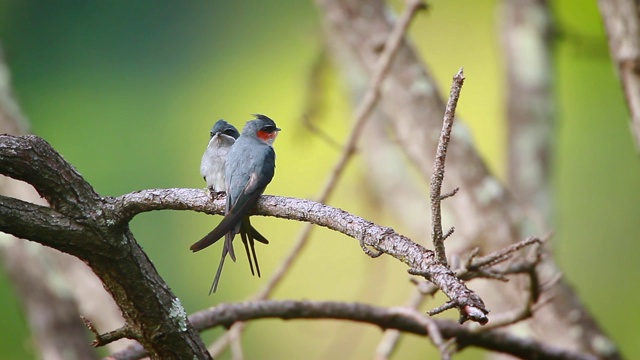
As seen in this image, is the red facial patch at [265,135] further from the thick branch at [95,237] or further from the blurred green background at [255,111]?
the blurred green background at [255,111]

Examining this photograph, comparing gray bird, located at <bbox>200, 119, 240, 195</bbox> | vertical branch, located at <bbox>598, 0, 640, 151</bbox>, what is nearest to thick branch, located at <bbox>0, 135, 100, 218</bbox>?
gray bird, located at <bbox>200, 119, 240, 195</bbox>

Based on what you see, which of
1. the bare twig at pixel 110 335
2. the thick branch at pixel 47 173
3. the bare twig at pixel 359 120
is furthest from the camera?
the bare twig at pixel 359 120

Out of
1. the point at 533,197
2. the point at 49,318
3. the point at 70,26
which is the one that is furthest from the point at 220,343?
the point at 70,26

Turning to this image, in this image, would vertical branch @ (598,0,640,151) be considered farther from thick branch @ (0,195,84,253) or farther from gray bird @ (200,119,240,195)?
thick branch @ (0,195,84,253)

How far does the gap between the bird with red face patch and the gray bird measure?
3 cm

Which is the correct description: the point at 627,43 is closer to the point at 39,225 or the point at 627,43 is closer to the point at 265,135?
the point at 265,135

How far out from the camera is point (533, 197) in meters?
3.38

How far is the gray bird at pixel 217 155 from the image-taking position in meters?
1.32

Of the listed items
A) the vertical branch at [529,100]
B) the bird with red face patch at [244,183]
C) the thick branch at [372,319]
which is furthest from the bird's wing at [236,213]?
the vertical branch at [529,100]

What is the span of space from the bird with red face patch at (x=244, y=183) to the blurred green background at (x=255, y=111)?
2.66m

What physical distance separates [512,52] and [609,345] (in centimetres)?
145

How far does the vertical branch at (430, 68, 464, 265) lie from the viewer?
91 centimetres

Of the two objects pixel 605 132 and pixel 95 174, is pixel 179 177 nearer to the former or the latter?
pixel 95 174

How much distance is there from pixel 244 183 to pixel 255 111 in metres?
2.99
